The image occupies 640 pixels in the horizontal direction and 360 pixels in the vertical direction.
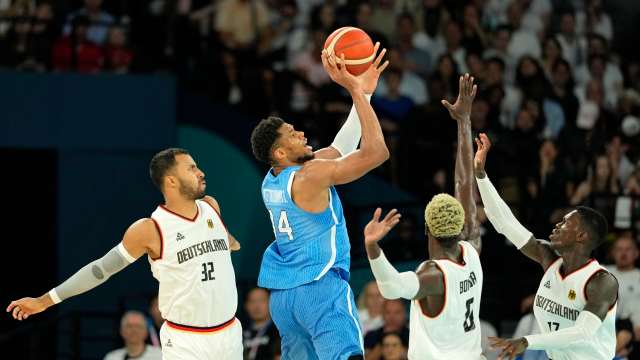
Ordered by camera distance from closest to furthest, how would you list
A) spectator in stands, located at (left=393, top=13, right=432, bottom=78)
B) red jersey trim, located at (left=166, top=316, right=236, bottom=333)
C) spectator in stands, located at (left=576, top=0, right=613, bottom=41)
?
1. red jersey trim, located at (left=166, top=316, right=236, bottom=333)
2. spectator in stands, located at (left=393, top=13, right=432, bottom=78)
3. spectator in stands, located at (left=576, top=0, right=613, bottom=41)

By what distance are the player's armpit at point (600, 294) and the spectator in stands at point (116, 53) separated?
8.24 metres

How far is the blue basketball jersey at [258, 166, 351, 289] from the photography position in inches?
352

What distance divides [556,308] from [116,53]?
8.12 m

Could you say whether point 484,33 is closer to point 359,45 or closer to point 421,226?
point 421,226

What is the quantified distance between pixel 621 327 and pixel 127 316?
4842mm

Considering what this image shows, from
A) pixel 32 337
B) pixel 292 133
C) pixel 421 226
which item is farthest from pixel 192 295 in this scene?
pixel 32 337

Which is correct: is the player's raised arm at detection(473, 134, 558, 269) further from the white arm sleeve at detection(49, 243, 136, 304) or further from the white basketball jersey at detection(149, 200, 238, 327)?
the white arm sleeve at detection(49, 243, 136, 304)

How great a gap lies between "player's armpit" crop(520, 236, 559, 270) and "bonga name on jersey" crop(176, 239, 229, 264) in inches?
89.0

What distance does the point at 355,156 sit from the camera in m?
8.70

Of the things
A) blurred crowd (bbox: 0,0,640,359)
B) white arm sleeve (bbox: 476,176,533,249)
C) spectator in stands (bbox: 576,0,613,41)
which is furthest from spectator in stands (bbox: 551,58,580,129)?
white arm sleeve (bbox: 476,176,533,249)

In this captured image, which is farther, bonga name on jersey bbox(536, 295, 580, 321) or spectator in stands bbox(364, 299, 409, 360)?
spectator in stands bbox(364, 299, 409, 360)

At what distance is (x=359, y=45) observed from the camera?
938 cm

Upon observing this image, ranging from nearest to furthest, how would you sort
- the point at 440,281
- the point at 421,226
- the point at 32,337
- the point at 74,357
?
1. the point at 440,281
2. the point at 74,357
3. the point at 421,226
4. the point at 32,337

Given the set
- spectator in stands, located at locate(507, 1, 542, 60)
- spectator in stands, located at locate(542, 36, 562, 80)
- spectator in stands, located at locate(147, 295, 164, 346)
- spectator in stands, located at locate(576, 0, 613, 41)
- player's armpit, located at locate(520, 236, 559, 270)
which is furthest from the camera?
spectator in stands, located at locate(576, 0, 613, 41)
